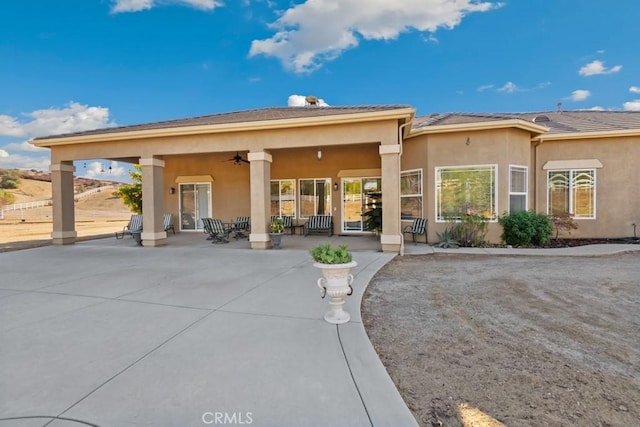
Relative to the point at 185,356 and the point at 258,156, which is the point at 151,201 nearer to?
the point at 258,156

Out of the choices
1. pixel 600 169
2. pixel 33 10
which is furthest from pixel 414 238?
pixel 33 10

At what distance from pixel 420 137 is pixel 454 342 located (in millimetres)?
8074

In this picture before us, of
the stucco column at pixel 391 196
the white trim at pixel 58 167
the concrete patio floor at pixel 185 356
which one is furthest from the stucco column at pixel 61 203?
the stucco column at pixel 391 196

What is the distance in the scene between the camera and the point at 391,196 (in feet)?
26.6

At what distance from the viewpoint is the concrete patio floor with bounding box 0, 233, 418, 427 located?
206 centimetres

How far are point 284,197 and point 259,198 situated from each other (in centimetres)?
424

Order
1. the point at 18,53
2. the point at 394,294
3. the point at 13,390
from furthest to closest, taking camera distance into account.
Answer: the point at 18,53, the point at 394,294, the point at 13,390

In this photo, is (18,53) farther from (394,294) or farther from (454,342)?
(454,342)

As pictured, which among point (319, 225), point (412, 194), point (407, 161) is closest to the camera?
point (412, 194)

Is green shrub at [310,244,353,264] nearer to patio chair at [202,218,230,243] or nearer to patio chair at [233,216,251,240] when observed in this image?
patio chair at [202,218,230,243]

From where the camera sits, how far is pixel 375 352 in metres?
2.93

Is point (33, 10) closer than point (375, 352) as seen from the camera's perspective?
No
